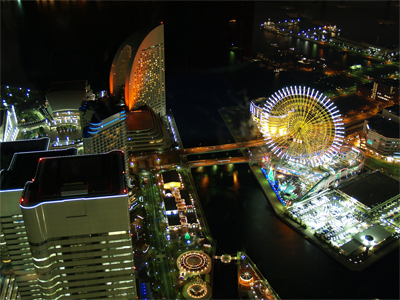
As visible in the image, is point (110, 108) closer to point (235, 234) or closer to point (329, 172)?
point (235, 234)

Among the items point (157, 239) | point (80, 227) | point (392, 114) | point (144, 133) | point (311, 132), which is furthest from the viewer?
point (392, 114)

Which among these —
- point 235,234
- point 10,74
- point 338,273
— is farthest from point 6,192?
point 10,74

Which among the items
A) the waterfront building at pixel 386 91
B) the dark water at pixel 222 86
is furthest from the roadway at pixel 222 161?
the waterfront building at pixel 386 91

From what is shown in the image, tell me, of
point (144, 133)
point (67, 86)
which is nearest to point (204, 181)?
point (144, 133)

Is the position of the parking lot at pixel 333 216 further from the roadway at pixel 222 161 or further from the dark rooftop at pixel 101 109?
the dark rooftop at pixel 101 109

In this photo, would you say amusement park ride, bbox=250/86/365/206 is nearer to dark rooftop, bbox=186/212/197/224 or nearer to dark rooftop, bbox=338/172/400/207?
dark rooftop, bbox=338/172/400/207

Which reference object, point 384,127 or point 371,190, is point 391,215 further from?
point 384,127
